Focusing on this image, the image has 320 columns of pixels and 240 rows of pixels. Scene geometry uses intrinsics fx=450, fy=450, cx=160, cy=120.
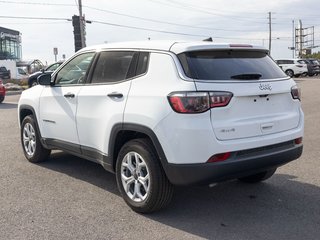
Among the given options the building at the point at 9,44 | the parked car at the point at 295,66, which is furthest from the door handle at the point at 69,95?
the building at the point at 9,44

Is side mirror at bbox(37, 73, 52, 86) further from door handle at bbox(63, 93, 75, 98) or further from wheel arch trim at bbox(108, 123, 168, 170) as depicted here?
wheel arch trim at bbox(108, 123, 168, 170)

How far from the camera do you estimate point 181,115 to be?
415cm

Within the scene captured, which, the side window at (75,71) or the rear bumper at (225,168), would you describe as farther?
the side window at (75,71)

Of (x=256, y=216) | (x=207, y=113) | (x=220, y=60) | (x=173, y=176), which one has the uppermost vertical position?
(x=220, y=60)

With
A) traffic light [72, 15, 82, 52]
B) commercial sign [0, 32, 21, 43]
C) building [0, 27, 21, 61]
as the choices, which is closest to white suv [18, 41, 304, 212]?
traffic light [72, 15, 82, 52]

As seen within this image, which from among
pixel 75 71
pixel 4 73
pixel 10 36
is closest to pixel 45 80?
pixel 75 71

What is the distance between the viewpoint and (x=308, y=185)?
18.4 feet

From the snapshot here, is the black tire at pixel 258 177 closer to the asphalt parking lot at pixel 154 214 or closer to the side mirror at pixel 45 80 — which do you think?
the asphalt parking lot at pixel 154 214

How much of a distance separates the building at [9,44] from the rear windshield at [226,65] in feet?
251

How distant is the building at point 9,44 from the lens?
77812 millimetres

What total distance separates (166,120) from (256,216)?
140 centimetres

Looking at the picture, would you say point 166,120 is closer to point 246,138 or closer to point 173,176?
point 173,176

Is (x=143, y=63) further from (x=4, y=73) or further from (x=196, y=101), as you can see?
(x=4, y=73)

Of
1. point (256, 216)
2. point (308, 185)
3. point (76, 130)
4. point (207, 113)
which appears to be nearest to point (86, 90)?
point (76, 130)
